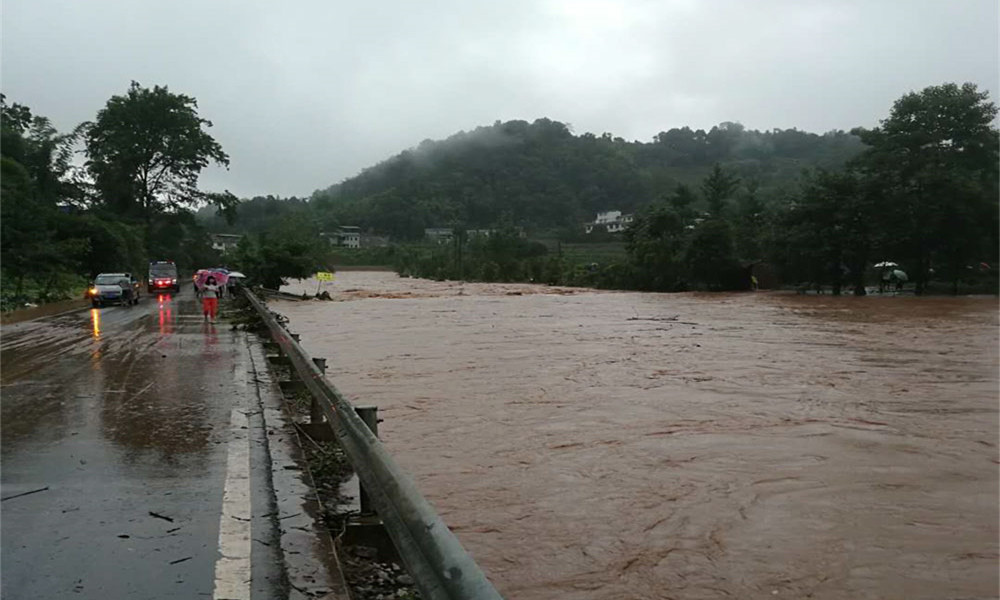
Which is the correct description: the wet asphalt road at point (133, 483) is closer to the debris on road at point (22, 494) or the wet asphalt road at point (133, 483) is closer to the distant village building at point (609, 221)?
the debris on road at point (22, 494)

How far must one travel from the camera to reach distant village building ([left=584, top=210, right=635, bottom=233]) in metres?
112

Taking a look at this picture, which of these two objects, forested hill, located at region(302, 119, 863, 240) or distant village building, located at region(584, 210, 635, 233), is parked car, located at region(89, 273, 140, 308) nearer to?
distant village building, located at region(584, 210, 635, 233)

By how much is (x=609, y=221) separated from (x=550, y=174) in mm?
22945

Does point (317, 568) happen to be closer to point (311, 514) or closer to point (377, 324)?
point (311, 514)

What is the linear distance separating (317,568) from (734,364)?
12176mm

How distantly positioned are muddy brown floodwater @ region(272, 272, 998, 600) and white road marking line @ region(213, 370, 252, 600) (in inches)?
59.0

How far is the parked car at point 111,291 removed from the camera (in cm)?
3030

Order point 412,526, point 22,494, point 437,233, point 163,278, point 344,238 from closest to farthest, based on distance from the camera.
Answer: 1. point 412,526
2. point 22,494
3. point 163,278
4. point 437,233
5. point 344,238

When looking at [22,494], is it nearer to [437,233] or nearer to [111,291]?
[111,291]

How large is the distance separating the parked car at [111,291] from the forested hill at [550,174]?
9269cm

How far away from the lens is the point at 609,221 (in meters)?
122

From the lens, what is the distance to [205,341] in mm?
16641

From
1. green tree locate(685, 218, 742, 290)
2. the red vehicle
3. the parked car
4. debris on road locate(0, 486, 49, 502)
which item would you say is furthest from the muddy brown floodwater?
green tree locate(685, 218, 742, 290)

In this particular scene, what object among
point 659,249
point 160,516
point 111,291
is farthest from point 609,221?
point 160,516
